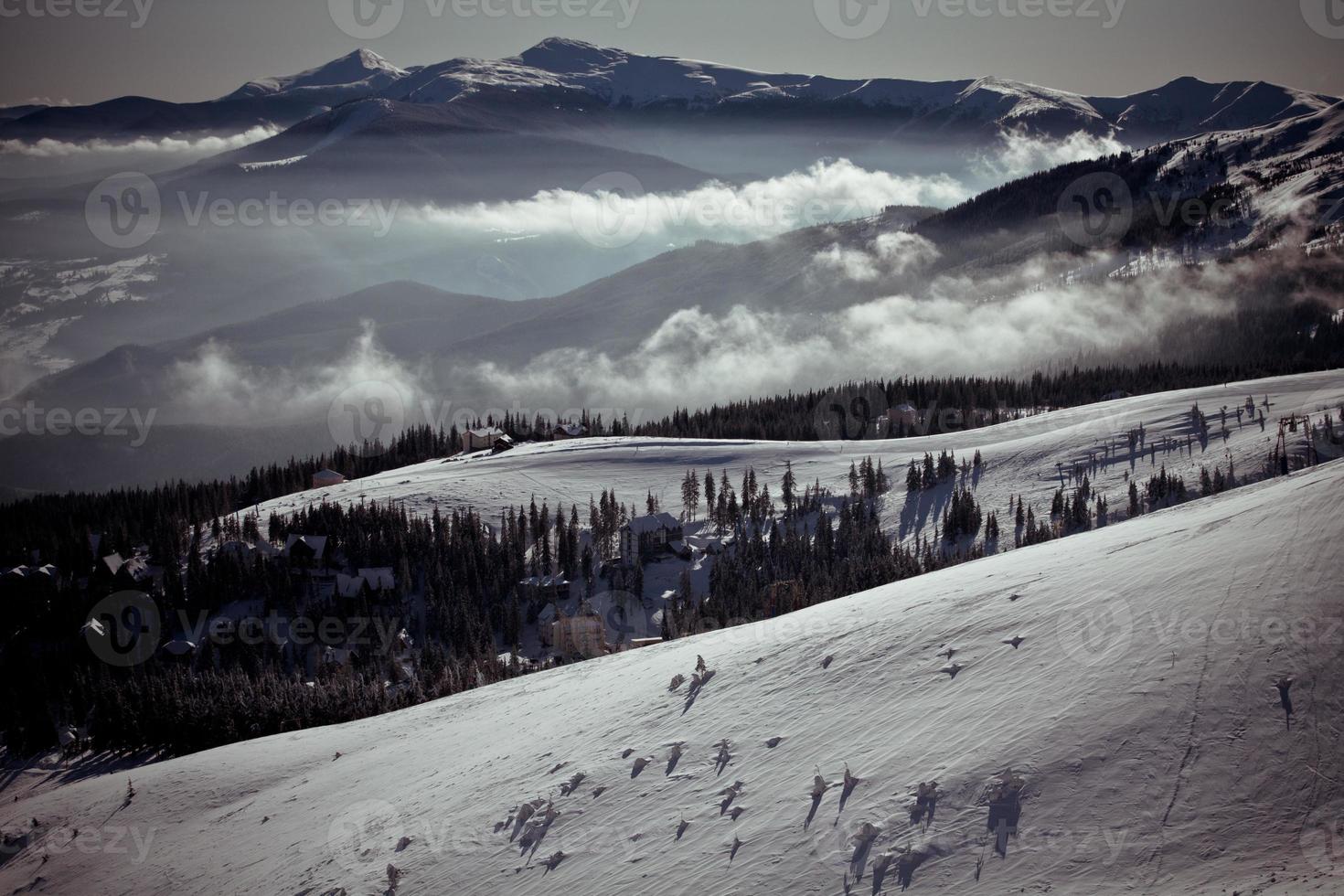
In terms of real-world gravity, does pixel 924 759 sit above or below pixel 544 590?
above

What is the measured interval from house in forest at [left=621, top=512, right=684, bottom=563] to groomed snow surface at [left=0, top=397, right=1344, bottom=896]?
218 feet

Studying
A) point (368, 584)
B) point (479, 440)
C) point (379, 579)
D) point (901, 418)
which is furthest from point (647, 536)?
point (901, 418)

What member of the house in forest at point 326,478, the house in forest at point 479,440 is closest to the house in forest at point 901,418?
the house in forest at point 479,440

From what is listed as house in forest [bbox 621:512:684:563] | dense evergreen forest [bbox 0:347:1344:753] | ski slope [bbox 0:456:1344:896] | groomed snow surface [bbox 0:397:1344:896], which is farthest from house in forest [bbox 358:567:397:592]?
ski slope [bbox 0:456:1344:896]

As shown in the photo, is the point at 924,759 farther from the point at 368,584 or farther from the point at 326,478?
the point at 326,478

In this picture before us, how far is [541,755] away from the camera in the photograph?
32.8 metres

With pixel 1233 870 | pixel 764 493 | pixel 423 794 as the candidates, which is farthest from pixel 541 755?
pixel 764 493

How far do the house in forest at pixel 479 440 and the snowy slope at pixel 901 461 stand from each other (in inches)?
404

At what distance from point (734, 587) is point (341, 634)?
125ft

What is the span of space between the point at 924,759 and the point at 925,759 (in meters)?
0.02

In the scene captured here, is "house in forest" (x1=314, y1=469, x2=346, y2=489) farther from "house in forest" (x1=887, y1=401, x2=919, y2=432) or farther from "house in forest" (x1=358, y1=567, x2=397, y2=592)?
"house in forest" (x1=887, y1=401, x2=919, y2=432)

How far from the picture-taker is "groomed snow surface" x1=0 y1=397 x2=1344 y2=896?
2008 centimetres

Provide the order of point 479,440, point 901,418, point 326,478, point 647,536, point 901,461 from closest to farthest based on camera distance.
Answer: point 647,536
point 901,461
point 326,478
point 901,418
point 479,440

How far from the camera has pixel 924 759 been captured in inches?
942
